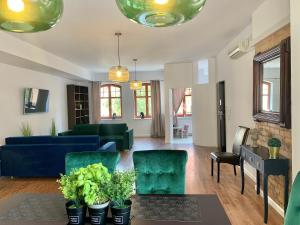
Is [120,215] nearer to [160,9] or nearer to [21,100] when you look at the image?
[160,9]

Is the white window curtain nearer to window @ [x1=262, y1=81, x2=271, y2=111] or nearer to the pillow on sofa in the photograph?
the pillow on sofa

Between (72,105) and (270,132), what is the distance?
7362mm

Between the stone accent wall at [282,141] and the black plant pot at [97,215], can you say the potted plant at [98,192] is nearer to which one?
the black plant pot at [97,215]

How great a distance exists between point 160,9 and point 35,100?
675 cm

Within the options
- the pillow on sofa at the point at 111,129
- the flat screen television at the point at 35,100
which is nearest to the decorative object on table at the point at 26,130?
the flat screen television at the point at 35,100

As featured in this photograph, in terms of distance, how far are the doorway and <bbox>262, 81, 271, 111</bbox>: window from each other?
129 inches

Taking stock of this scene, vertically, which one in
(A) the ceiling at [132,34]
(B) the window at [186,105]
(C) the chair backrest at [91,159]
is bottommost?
(C) the chair backrest at [91,159]

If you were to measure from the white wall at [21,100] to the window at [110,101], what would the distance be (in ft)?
10.4

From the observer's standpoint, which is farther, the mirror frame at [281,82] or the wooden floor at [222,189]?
the wooden floor at [222,189]

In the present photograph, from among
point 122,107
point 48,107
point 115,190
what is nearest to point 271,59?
point 115,190

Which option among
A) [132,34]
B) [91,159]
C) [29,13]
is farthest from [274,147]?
[132,34]

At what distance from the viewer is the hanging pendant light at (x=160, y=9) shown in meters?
1.18

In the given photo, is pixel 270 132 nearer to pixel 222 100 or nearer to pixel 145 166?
pixel 145 166

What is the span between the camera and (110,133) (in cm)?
893
